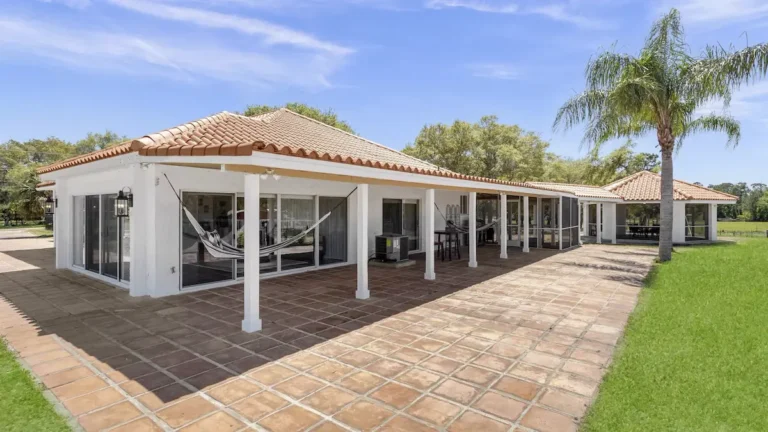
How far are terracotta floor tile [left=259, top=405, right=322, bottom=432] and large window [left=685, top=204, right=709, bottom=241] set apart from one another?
79.2 ft

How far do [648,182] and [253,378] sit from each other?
2581 cm

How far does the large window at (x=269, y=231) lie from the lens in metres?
8.00

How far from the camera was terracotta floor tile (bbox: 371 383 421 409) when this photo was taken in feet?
11.4

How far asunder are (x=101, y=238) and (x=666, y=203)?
55.8ft

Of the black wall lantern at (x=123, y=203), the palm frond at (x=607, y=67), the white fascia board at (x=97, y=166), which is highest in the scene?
the palm frond at (x=607, y=67)

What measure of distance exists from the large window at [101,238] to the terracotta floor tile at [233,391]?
19.3ft

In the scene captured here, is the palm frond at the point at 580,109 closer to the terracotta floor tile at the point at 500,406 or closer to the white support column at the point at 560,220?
the white support column at the point at 560,220

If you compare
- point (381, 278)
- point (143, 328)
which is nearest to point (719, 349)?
point (381, 278)

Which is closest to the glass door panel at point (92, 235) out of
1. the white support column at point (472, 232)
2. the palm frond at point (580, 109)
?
the white support column at point (472, 232)

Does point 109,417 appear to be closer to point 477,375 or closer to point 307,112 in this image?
point 477,375

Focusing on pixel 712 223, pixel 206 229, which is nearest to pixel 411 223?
pixel 206 229

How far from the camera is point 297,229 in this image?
994cm

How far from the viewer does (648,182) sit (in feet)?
75.1

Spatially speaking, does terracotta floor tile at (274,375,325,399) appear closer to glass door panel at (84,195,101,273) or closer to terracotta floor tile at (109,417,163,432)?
terracotta floor tile at (109,417,163,432)
